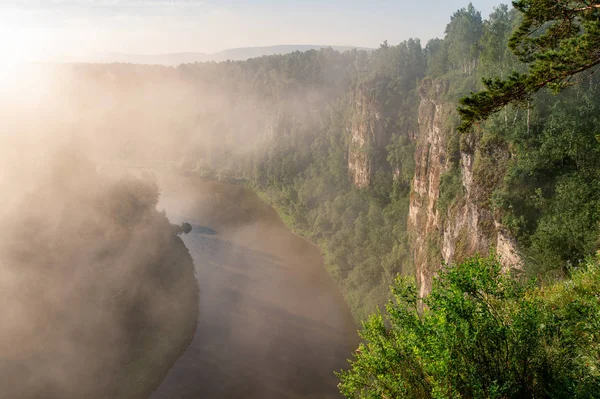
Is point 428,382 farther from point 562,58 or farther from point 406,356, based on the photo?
point 562,58

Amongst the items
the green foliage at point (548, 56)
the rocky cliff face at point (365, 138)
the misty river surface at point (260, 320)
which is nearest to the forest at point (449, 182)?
the green foliage at point (548, 56)

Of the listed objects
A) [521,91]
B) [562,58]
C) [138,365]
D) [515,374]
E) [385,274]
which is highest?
[562,58]

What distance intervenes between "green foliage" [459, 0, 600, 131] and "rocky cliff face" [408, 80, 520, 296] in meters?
9.20

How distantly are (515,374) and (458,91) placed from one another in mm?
42935

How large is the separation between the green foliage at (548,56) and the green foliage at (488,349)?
183 inches

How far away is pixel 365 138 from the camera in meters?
75.8

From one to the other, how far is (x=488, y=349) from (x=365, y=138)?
225ft

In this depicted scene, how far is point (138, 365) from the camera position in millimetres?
38156

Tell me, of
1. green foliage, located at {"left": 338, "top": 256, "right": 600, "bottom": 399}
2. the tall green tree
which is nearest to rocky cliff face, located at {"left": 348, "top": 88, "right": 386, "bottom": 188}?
the tall green tree

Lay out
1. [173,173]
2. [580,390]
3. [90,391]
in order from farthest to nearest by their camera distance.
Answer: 1. [173,173]
2. [90,391]
3. [580,390]

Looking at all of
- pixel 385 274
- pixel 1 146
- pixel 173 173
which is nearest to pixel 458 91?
pixel 385 274

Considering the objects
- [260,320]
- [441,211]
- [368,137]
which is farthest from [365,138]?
[260,320]

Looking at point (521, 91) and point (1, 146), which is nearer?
point (521, 91)

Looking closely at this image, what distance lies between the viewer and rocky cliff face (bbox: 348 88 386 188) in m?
73.3
